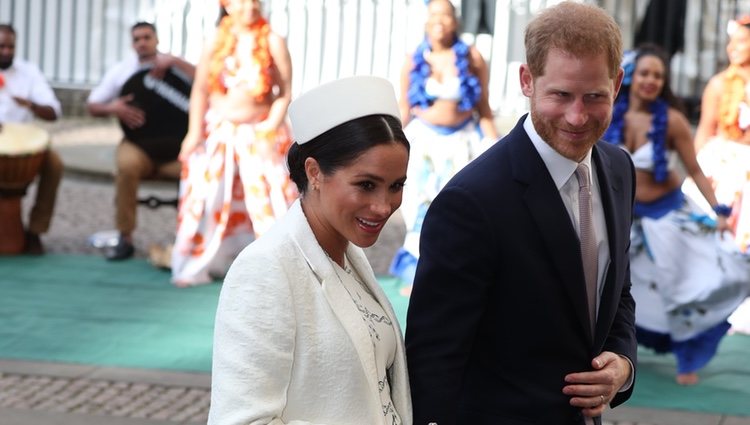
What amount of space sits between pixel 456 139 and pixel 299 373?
6291mm

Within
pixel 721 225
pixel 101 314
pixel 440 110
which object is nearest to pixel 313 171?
pixel 721 225

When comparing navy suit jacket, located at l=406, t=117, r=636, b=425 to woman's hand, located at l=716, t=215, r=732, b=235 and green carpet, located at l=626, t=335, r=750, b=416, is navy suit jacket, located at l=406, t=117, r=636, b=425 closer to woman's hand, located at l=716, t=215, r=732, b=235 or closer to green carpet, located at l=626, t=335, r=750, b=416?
green carpet, located at l=626, t=335, r=750, b=416

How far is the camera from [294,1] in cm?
1728

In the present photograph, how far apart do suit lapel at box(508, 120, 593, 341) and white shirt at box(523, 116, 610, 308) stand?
0.09 feet

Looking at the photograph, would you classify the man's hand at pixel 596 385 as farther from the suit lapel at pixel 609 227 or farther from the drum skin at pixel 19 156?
the drum skin at pixel 19 156

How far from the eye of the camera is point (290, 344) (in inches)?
101

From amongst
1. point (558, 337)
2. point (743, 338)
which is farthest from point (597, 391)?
point (743, 338)

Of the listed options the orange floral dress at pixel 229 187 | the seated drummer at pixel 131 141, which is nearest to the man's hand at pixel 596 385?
the orange floral dress at pixel 229 187

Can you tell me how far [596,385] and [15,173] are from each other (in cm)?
805

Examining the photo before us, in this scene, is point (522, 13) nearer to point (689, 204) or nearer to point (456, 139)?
point (456, 139)

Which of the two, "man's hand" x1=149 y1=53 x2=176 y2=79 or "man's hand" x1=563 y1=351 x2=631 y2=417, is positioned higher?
"man's hand" x1=563 y1=351 x2=631 y2=417

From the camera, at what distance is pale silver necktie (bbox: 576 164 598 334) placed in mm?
2889

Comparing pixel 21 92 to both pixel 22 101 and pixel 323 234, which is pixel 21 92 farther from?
pixel 323 234

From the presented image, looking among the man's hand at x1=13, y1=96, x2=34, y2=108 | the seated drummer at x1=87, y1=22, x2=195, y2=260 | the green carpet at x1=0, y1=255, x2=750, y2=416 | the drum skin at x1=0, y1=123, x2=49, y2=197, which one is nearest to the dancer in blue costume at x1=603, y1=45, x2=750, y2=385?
the green carpet at x1=0, y1=255, x2=750, y2=416
